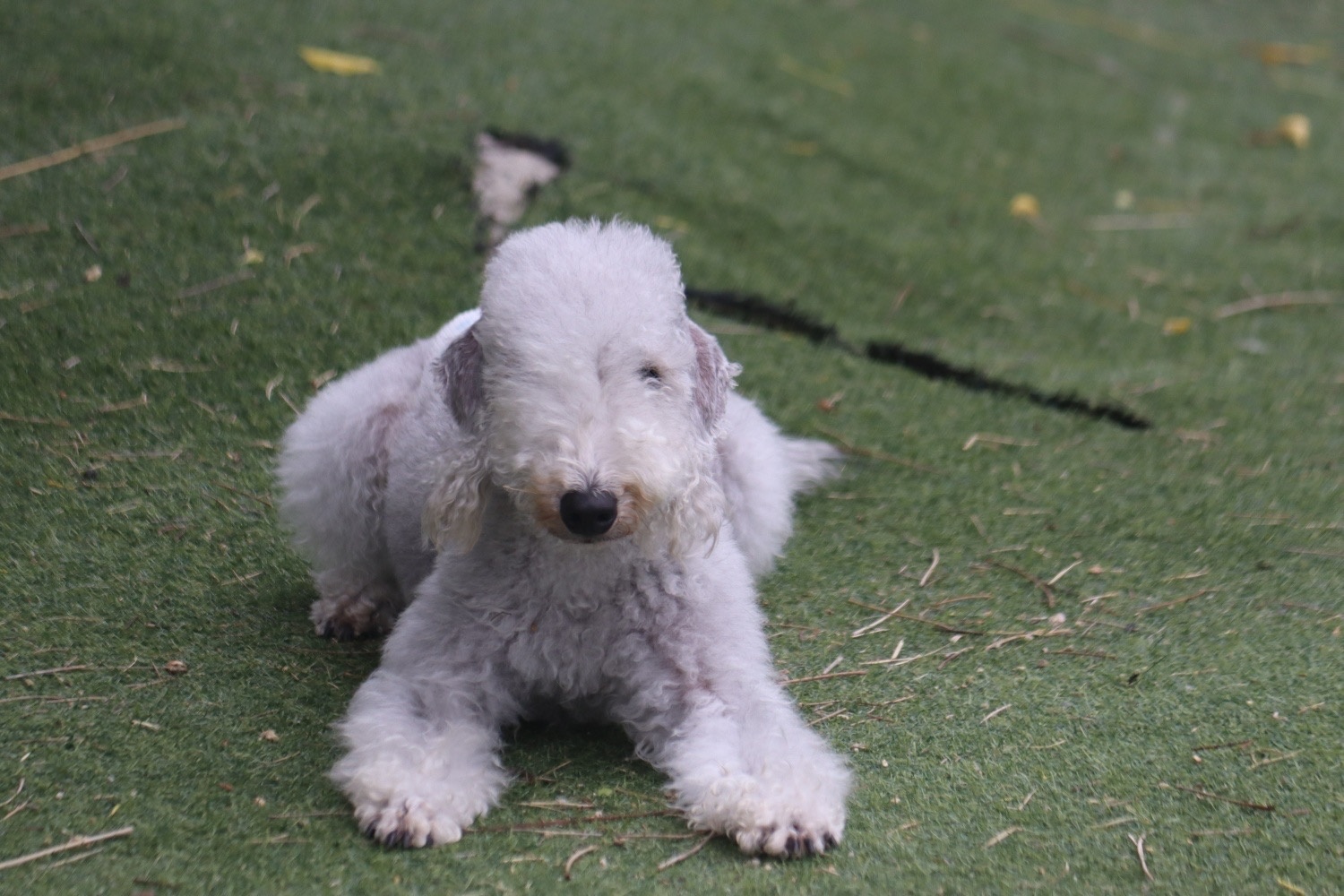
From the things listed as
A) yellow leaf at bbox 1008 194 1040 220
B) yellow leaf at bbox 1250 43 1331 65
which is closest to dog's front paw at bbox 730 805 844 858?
yellow leaf at bbox 1008 194 1040 220

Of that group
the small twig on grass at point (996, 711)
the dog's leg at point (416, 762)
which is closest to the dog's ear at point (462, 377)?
the dog's leg at point (416, 762)

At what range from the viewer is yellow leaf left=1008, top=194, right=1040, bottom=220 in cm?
775

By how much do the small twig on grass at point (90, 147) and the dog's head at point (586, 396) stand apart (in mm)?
3552

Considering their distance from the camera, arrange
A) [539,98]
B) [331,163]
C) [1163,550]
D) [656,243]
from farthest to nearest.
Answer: [539,98] → [331,163] → [1163,550] → [656,243]

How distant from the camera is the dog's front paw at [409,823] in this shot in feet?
10.1

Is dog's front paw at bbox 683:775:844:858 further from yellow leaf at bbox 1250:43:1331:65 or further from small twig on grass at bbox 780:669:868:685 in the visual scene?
yellow leaf at bbox 1250:43:1331:65

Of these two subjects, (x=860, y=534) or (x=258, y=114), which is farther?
(x=258, y=114)

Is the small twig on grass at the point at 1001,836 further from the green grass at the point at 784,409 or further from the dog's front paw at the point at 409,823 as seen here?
the dog's front paw at the point at 409,823

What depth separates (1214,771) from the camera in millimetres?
3498

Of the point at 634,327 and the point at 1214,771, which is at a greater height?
the point at 634,327

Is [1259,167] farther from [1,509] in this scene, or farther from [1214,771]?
[1,509]

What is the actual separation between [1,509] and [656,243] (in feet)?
8.11

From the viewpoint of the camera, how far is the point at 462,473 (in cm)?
331

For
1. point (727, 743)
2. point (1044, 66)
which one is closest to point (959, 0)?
point (1044, 66)
